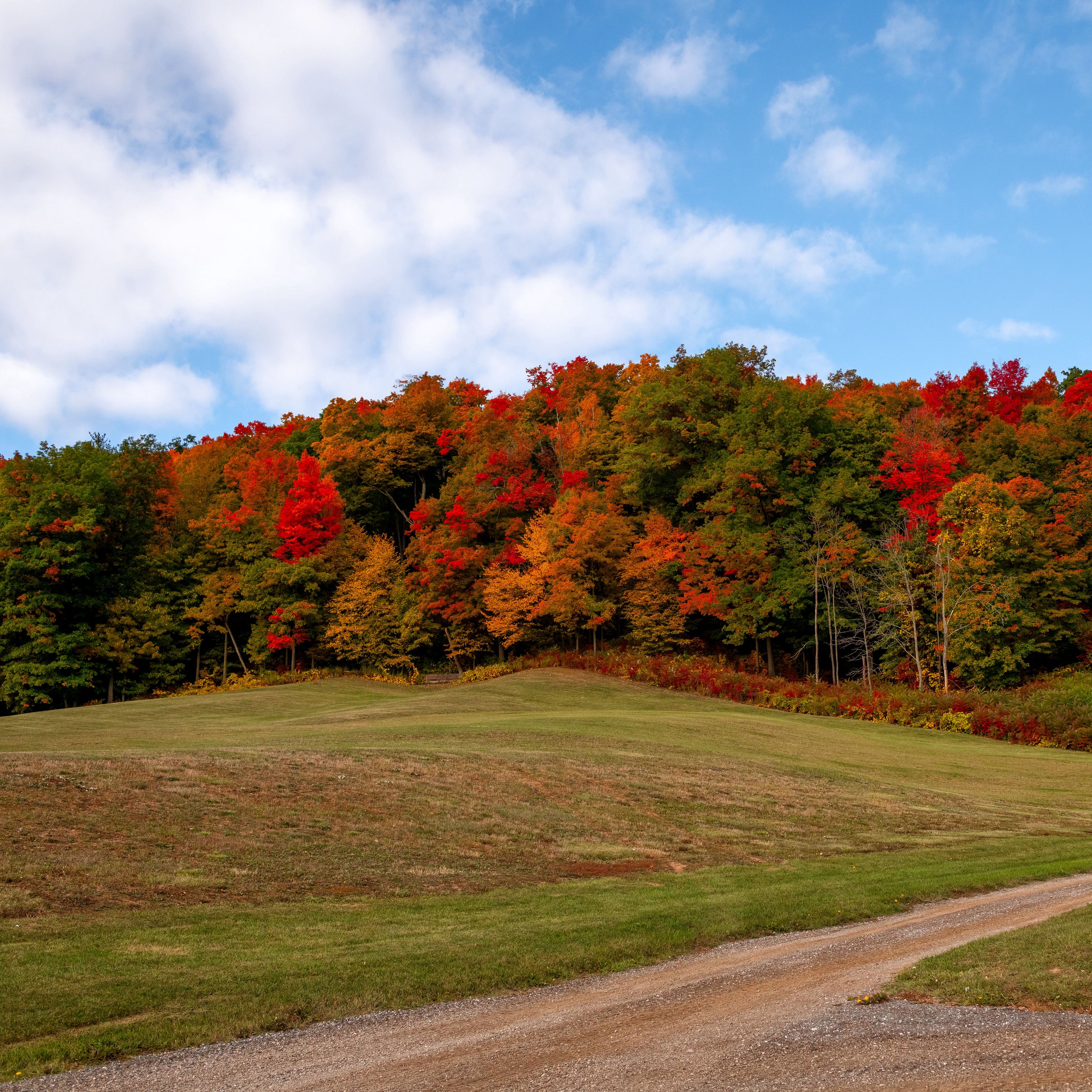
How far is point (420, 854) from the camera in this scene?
14609 millimetres

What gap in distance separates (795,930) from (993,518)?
3681 centimetres

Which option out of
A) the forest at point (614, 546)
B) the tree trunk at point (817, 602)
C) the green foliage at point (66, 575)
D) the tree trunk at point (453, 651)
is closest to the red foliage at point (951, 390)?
the forest at point (614, 546)

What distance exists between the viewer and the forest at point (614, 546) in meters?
44.4

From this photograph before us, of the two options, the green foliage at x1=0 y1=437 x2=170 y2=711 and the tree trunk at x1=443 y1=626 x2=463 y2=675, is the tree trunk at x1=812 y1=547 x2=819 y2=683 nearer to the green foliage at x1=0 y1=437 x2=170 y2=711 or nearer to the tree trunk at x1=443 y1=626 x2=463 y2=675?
the tree trunk at x1=443 y1=626 x2=463 y2=675

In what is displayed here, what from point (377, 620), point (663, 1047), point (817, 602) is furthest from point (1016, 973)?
point (377, 620)

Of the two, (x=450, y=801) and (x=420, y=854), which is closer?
(x=420, y=854)

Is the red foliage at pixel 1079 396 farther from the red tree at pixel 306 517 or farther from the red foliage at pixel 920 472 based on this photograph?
the red tree at pixel 306 517

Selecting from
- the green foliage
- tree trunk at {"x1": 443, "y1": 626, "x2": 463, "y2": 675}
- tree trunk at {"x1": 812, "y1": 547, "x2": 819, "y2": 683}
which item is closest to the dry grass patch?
tree trunk at {"x1": 812, "y1": 547, "x2": 819, "y2": 683}

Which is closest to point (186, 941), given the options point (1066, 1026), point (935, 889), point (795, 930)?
point (795, 930)

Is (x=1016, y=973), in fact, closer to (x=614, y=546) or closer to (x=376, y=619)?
(x=614, y=546)

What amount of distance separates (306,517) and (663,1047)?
5032cm

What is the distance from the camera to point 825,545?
46.4m

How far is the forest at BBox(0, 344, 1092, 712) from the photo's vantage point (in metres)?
44.4

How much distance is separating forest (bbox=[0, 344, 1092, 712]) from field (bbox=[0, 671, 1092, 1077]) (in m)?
18.2
